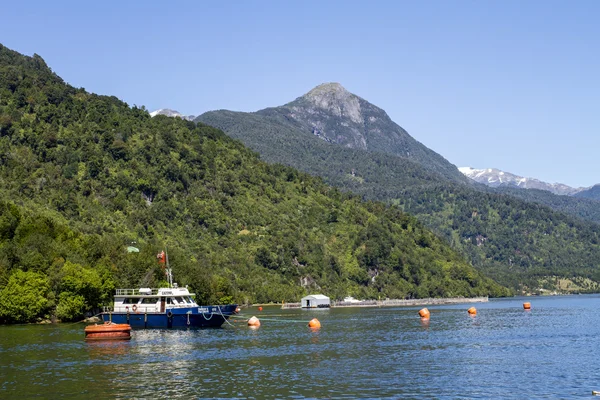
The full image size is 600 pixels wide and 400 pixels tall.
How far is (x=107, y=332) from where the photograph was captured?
119938mm

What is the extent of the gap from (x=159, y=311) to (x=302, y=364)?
60.9 metres

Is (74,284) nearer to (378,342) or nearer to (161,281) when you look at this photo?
(161,281)

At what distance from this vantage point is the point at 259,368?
289ft

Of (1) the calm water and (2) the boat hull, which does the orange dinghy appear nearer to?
(1) the calm water

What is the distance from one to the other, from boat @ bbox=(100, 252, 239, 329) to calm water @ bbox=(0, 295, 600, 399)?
4786mm

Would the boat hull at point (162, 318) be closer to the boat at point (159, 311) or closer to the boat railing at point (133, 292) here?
the boat at point (159, 311)

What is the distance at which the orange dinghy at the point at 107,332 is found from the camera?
389ft

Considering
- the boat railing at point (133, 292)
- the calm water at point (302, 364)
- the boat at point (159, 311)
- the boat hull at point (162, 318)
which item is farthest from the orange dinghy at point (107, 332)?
the boat railing at point (133, 292)

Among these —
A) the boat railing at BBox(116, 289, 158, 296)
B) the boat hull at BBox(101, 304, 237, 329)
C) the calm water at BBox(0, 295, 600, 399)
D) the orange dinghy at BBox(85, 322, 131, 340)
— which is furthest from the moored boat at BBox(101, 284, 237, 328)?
the orange dinghy at BBox(85, 322, 131, 340)

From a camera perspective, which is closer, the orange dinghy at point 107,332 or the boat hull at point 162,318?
the orange dinghy at point 107,332

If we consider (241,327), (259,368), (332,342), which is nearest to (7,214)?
(241,327)

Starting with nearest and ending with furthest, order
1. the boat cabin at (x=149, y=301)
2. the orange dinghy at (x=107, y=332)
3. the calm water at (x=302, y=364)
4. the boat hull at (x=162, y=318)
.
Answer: the calm water at (x=302, y=364)
the orange dinghy at (x=107, y=332)
the boat hull at (x=162, y=318)
the boat cabin at (x=149, y=301)

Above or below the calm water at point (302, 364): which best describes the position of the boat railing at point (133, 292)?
above

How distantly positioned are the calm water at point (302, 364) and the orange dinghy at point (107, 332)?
218cm
